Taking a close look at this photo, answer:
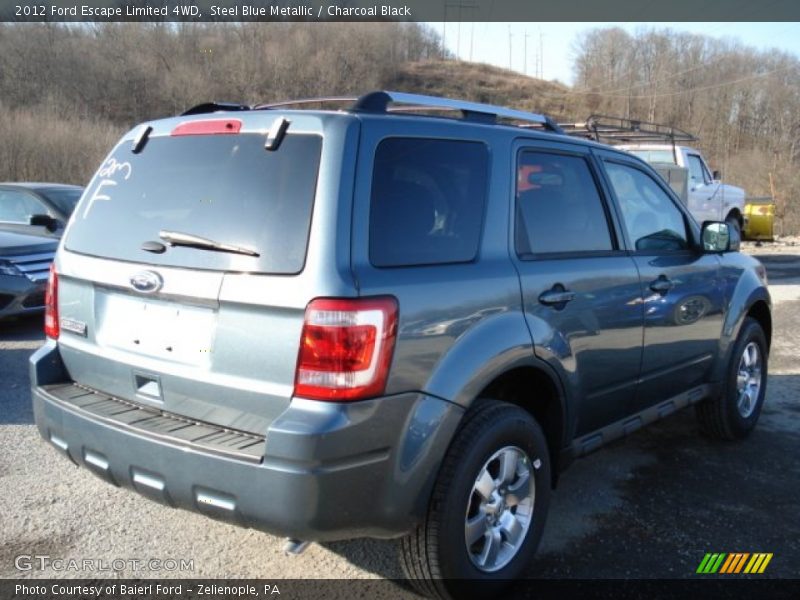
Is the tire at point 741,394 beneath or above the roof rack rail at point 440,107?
beneath

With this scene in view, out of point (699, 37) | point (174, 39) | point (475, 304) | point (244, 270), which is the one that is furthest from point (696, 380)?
point (699, 37)

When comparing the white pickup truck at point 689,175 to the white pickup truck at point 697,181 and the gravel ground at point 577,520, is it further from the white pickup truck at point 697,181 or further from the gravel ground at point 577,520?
the gravel ground at point 577,520

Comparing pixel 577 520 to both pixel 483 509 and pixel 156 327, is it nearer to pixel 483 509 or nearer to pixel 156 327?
pixel 483 509

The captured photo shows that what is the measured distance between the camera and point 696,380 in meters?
4.40

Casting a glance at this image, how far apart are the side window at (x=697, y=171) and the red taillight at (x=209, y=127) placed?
13.2 meters

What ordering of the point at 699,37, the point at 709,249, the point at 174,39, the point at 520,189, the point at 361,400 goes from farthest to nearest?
the point at 699,37
the point at 174,39
the point at 709,249
the point at 520,189
the point at 361,400

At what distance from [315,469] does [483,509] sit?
0.87 m

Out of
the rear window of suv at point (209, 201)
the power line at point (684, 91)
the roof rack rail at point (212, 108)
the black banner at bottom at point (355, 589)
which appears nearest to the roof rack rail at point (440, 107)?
the rear window of suv at point (209, 201)

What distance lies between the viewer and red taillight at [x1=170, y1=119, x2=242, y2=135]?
275cm

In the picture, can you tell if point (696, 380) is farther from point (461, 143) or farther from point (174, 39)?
point (174, 39)

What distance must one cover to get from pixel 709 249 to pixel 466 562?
265 cm

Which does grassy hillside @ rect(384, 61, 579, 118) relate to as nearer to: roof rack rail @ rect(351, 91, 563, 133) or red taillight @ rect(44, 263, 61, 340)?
roof rack rail @ rect(351, 91, 563, 133)

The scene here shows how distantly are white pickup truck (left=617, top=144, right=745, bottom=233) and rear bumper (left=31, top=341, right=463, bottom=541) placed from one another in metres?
11.8

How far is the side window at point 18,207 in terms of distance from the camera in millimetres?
8930
